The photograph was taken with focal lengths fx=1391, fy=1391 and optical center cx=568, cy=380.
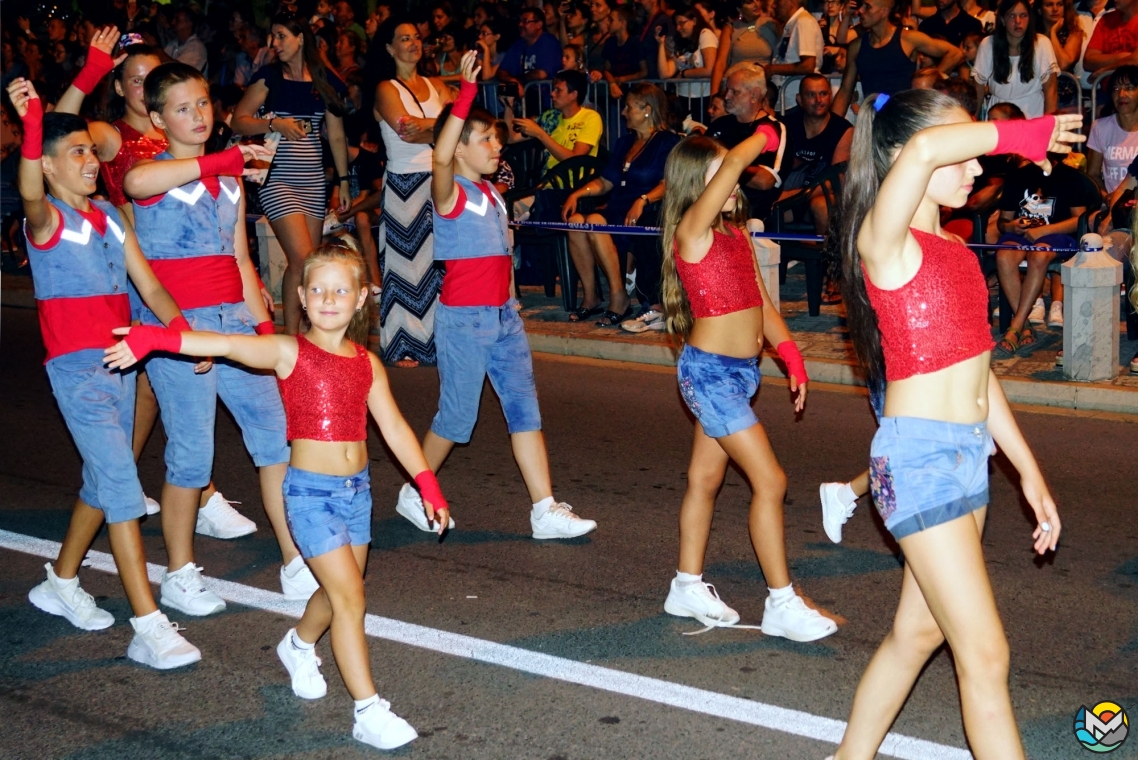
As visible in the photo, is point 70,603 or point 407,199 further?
point 407,199

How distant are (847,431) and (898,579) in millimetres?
2653

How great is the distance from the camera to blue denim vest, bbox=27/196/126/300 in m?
5.50

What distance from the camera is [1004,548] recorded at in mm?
6430

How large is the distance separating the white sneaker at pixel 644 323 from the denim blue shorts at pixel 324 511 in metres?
6.83

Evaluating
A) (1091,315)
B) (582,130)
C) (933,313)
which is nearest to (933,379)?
(933,313)

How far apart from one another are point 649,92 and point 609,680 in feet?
22.7

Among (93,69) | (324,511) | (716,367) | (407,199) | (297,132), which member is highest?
(93,69)

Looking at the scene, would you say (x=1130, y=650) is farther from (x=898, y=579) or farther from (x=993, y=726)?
(x=993, y=726)

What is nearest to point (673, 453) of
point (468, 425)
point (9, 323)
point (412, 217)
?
point (468, 425)

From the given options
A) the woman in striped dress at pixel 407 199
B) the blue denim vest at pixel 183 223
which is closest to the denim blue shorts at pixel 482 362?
the blue denim vest at pixel 183 223

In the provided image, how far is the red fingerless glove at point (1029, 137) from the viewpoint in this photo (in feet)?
11.2

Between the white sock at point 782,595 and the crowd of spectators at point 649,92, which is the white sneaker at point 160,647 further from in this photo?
the crowd of spectators at point 649,92

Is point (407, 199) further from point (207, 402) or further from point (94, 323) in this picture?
point (94, 323)

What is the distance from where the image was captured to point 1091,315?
30.9ft
